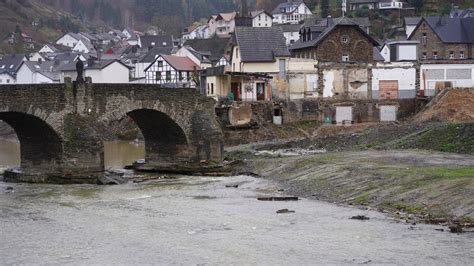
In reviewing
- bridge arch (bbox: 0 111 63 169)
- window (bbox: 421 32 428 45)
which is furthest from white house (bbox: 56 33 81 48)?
bridge arch (bbox: 0 111 63 169)

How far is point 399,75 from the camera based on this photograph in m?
72.1

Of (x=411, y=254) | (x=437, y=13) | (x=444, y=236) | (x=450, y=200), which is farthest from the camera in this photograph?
(x=437, y=13)

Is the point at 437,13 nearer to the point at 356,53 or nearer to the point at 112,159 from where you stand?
the point at 356,53

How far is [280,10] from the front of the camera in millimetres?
151125

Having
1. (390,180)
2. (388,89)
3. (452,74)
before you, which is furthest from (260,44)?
(390,180)

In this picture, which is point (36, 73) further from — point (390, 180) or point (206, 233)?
point (206, 233)

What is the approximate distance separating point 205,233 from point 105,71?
233 feet

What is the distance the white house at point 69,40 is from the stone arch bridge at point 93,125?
118 m

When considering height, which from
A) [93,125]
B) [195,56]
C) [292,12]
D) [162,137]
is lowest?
[162,137]

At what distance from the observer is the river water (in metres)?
23.7

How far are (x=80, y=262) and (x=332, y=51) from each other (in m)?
53.0

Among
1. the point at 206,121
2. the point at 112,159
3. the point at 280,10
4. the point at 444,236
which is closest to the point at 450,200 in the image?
the point at 444,236

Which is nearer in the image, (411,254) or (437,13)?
(411,254)

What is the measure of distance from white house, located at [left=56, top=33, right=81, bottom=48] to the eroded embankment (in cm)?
12426
